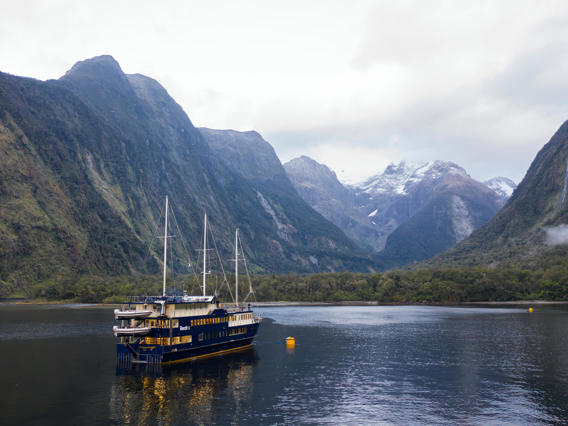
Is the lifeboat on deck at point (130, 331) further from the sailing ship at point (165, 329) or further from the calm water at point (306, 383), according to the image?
the calm water at point (306, 383)

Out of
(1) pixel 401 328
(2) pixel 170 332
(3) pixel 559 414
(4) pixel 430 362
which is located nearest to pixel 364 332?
(1) pixel 401 328

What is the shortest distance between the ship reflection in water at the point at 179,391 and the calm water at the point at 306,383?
19cm

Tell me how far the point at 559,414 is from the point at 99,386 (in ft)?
247

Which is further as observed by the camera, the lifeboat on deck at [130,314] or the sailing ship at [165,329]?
the sailing ship at [165,329]

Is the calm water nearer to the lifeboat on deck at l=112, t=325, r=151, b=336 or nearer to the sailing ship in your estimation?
the sailing ship

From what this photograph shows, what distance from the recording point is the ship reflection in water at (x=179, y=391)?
71.6 metres

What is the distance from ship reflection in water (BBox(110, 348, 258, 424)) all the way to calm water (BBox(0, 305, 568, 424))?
0.19 meters

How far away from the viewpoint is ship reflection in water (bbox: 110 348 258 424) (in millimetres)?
71562

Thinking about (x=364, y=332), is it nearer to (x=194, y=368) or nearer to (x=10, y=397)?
(x=194, y=368)

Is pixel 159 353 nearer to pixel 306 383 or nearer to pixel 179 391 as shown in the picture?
pixel 179 391

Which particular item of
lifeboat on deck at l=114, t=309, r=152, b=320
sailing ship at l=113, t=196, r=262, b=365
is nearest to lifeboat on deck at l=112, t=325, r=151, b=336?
sailing ship at l=113, t=196, r=262, b=365

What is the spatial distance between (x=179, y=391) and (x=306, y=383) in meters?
23.6

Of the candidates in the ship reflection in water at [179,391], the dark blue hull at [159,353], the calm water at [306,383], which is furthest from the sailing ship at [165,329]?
the calm water at [306,383]

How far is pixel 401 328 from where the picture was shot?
178 meters
